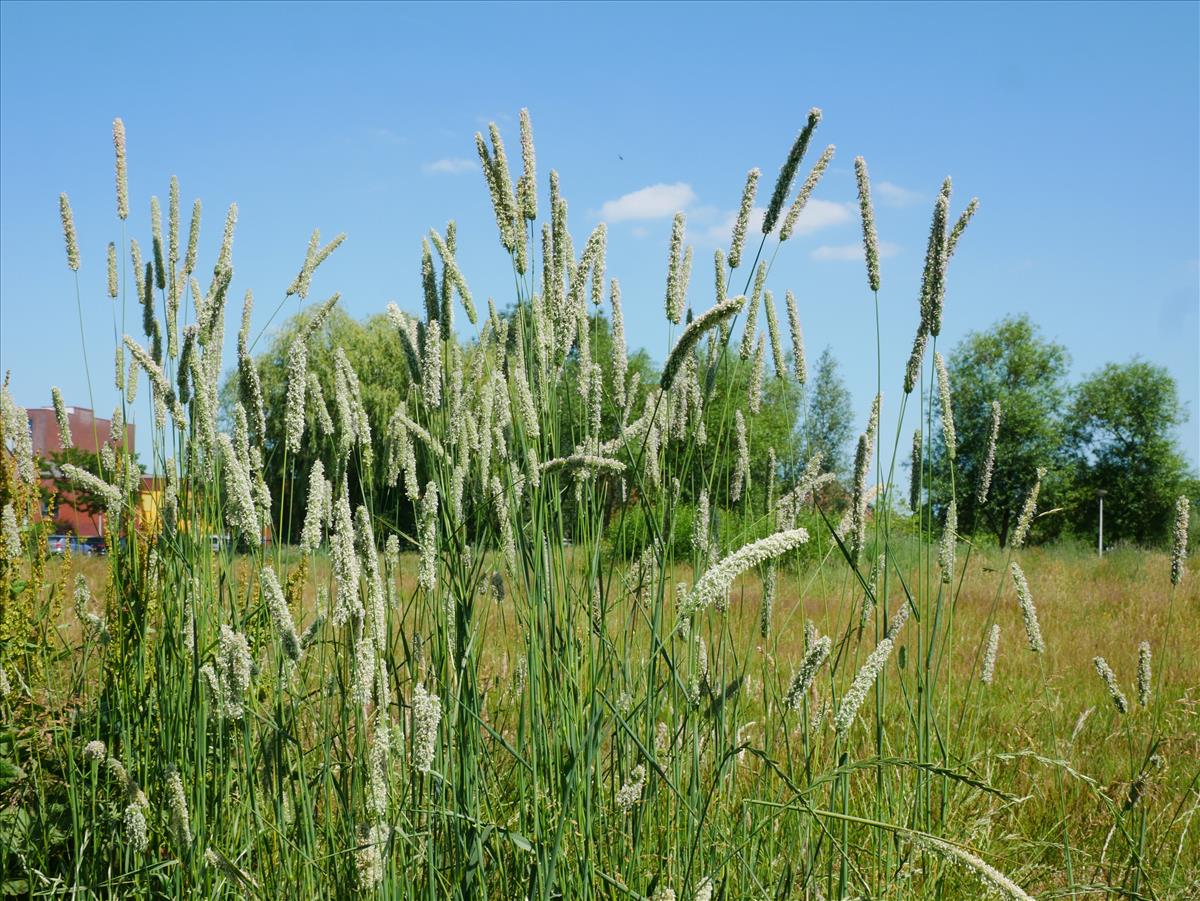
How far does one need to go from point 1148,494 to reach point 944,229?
132ft

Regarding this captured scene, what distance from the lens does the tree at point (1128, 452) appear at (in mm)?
36188

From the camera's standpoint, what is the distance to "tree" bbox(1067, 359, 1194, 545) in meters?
36.2

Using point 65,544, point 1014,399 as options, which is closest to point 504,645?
point 65,544

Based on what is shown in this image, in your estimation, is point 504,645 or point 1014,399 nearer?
point 504,645

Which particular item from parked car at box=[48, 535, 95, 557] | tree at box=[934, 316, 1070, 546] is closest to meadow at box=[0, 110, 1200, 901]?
parked car at box=[48, 535, 95, 557]

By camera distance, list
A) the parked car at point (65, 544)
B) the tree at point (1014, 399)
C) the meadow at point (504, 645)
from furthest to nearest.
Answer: the tree at point (1014, 399)
the parked car at point (65, 544)
the meadow at point (504, 645)

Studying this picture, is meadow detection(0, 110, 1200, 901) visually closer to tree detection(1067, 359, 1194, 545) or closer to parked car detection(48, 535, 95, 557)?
parked car detection(48, 535, 95, 557)

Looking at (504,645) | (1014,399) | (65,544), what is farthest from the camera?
(1014,399)

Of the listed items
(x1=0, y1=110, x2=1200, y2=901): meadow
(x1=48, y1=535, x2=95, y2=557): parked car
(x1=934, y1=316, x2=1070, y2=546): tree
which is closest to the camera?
(x1=0, y1=110, x2=1200, y2=901): meadow

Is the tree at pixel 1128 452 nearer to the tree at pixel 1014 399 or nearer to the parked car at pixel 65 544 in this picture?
the tree at pixel 1014 399

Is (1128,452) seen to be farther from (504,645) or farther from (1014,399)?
(504,645)

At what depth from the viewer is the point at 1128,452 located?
122 feet

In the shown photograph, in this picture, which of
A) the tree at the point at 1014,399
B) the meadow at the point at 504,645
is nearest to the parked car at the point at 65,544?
the meadow at the point at 504,645

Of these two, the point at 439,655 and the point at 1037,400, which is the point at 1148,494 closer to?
the point at 1037,400
